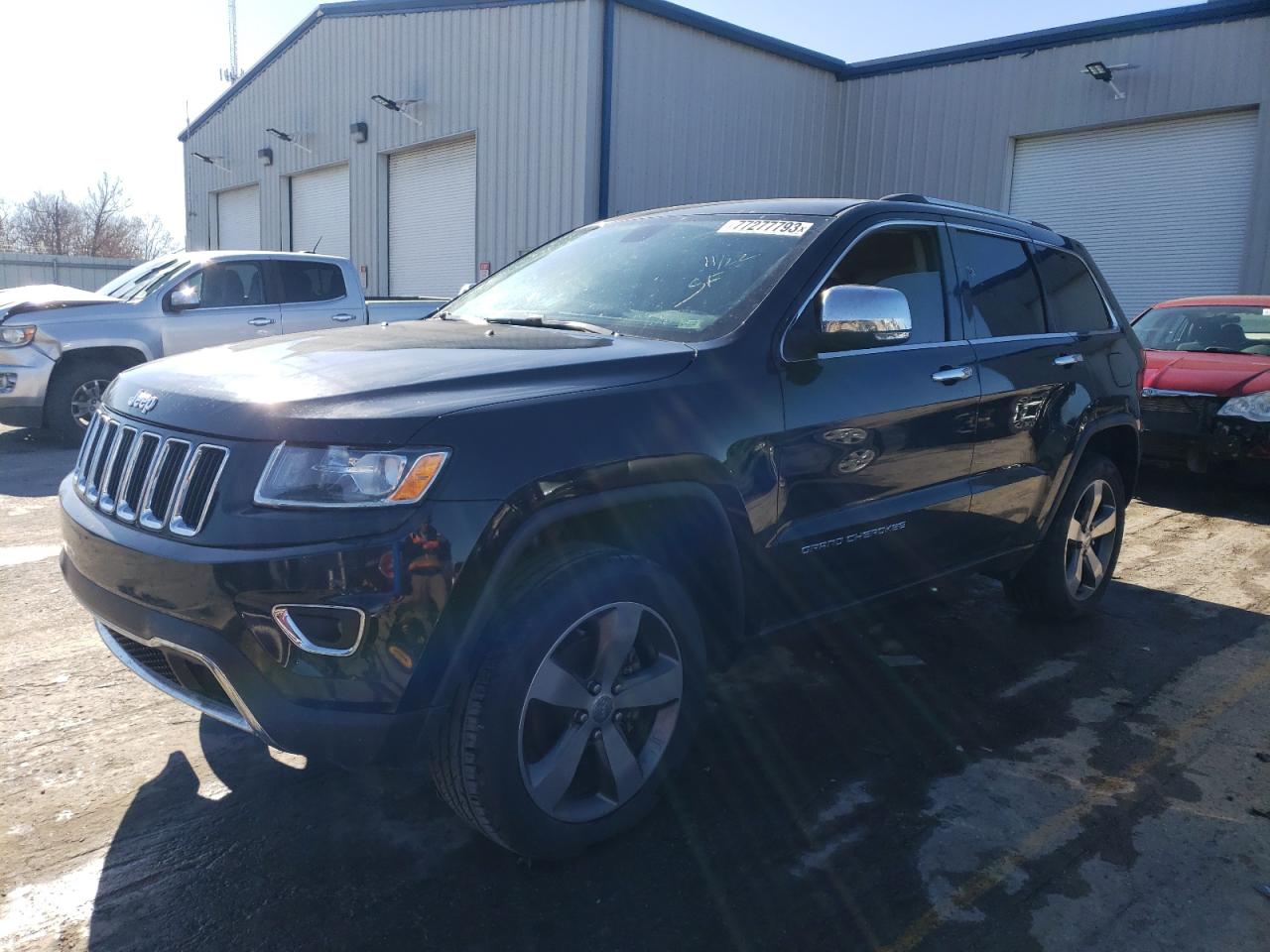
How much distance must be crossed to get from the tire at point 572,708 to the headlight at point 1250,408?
630 cm

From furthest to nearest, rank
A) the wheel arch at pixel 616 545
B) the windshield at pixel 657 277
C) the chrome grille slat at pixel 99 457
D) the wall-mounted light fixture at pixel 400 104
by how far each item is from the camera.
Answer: the wall-mounted light fixture at pixel 400 104 < the windshield at pixel 657 277 < the chrome grille slat at pixel 99 457 < the wheel arch at pixel 616 545

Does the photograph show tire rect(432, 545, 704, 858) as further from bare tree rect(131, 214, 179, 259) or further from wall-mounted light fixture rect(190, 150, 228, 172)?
bare tree rect(131, 214, 179, 259)

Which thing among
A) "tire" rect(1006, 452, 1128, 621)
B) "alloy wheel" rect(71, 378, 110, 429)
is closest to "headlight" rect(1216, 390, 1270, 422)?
"tire" rect(1006, 452, 1128, 621)

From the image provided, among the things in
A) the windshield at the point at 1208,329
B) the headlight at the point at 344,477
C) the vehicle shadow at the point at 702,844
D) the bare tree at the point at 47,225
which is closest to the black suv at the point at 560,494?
the headlight at the point at 344,477

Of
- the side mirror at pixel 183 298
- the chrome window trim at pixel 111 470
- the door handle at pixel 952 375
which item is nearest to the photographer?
the chrome window trim at pixel 111 470

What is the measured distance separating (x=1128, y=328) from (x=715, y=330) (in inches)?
122

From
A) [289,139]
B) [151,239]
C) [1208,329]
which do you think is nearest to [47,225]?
[151,239]

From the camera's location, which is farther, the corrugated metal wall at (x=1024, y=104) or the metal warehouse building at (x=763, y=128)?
the metal warehouse building at (x=763, y=128)

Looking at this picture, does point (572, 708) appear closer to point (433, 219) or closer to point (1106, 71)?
point (1106, 71)

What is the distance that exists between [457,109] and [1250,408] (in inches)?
533

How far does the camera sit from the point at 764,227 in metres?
3.60

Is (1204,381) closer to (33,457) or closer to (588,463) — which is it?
(588,463)

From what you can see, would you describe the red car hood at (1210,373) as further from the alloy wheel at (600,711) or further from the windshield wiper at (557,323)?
the alloy wheel at (600,711)

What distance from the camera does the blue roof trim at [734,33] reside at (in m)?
15.1
